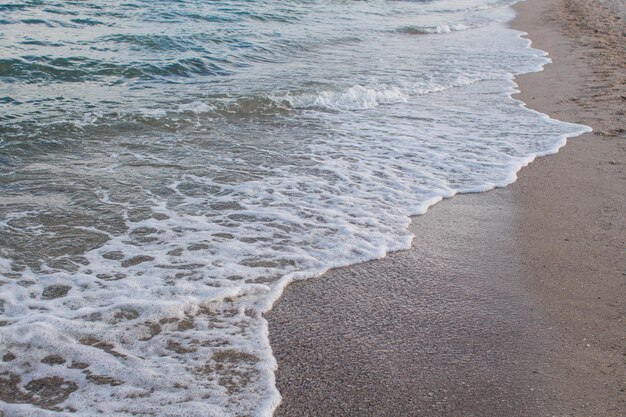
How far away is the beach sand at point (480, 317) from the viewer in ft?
8.60

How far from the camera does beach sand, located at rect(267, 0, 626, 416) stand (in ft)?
8.60

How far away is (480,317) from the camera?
10.7 feet

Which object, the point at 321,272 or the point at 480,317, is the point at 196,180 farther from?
the point at 480,317

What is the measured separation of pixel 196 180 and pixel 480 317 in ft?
9.30

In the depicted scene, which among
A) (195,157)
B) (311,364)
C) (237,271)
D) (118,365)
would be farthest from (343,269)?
(195,157)

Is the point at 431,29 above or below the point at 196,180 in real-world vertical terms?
above

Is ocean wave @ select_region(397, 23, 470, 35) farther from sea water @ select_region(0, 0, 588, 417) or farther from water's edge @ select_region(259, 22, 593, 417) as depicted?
water's edge @ select_region(259, 22, 593, 417)

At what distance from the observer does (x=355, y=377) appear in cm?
273

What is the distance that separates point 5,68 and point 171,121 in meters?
3.39

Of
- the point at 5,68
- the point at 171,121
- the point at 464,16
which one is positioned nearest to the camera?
the point at 171,121

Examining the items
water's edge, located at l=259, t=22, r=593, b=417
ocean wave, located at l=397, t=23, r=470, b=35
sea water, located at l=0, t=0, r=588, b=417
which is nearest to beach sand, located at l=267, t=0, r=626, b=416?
water's edge, located at l=259, t=22, r=593, b=417

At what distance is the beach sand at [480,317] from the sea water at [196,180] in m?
0.22

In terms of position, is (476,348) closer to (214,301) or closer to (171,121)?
(214,301)

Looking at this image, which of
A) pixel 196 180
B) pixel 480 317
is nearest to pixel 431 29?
pixel 196 180
